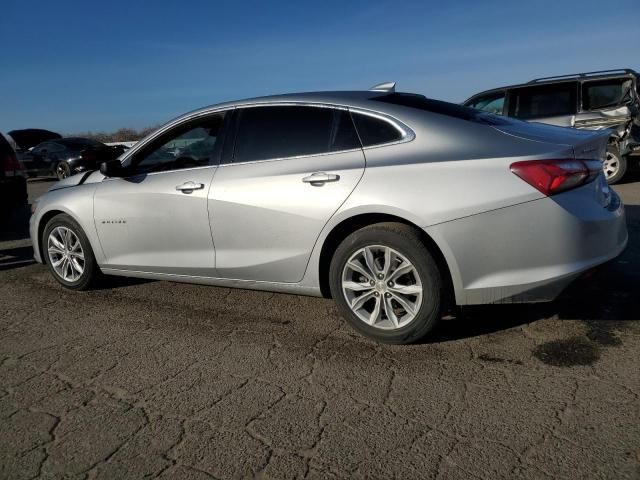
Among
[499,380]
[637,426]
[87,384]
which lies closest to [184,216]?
[87,384]

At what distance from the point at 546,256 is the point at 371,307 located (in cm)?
109

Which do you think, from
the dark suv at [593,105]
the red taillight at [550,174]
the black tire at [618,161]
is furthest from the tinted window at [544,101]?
the red taillight at [550,174]

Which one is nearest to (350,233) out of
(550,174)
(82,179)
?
(550,174)

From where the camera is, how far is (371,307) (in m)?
3.51

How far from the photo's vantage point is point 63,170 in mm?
16594

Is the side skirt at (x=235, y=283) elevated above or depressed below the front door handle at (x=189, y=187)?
below

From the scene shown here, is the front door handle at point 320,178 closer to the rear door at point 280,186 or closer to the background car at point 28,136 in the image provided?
the rear door at point 280,186

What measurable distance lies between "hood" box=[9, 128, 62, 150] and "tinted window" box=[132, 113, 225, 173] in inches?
689

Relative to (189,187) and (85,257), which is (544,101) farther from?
(85,257)

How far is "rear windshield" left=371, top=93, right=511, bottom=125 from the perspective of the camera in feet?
11.6

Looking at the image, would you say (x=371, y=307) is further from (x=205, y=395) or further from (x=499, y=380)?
(x=205, y=395)

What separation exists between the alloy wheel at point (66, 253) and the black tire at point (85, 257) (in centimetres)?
3

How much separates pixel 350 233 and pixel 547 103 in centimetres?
739

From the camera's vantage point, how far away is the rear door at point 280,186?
3498 mm
